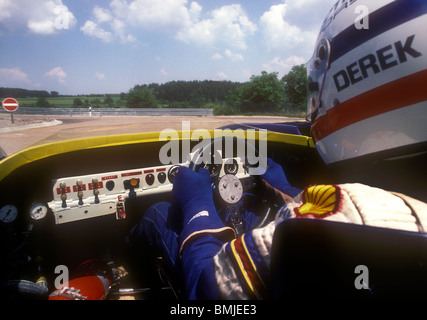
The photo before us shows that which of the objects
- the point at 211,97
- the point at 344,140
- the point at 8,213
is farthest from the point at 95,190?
the point at 211,97

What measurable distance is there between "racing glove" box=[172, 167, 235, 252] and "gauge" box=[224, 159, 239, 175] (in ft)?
1.10

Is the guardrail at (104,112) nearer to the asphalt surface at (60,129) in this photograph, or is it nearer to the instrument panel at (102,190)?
the asphalt surface at (60,129)

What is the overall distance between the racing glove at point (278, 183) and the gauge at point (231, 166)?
179 mm

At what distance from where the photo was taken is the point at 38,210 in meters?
1.25

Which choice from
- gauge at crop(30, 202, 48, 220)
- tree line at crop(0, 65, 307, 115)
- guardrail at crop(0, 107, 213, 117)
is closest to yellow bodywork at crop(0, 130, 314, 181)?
gauge at crop(30, 202, 48, 220)

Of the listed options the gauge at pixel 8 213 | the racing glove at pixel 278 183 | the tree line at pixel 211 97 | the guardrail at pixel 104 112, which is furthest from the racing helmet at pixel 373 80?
the guardrail at pixel 104 112

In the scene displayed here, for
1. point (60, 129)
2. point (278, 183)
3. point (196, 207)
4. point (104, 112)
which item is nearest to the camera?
point (196, 207)

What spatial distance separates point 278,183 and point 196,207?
0.70 metres

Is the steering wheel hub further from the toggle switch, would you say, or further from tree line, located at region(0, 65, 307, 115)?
tree line, located at region(0, 65, 307, 115)

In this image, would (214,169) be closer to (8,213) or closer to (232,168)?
(232,168)

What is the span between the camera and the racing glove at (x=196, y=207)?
768 millimetres

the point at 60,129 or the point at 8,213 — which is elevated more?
the point at 60,129
